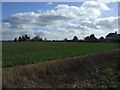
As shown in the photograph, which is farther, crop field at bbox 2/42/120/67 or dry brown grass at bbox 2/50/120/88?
crop field at bbox 2/42/120/67

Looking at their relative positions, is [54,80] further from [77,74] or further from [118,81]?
[118,81]

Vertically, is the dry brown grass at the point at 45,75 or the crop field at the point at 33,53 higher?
the crop field at the point at 33,53

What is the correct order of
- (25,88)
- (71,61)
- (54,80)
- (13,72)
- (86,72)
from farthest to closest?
(71,61), (86,72), (54,80), (13,72), (25,88)

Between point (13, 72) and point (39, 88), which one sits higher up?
point (13, 72)

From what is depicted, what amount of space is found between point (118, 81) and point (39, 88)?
21.3 ft

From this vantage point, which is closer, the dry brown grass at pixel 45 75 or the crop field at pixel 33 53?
the dry brown grass at pixel 45 75

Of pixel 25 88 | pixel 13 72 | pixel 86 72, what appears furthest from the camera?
pixel 86 72

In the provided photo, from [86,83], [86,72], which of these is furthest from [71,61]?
[86,83]

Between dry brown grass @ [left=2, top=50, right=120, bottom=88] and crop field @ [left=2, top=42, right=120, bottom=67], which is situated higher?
crop field @ [left=2, top=42, right=120, bottom=67]

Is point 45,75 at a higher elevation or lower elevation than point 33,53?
lower

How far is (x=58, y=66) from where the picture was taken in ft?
52.2

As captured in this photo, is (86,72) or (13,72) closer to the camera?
(13,72)

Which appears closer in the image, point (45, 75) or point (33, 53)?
point (45, 75)

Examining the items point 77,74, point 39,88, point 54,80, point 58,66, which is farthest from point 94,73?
point 39,88
